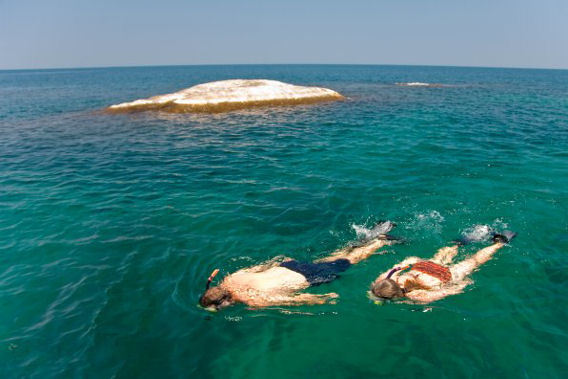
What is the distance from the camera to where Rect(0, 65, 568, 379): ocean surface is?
8828mm

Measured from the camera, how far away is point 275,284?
10828 mm

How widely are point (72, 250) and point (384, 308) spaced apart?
1305 cm

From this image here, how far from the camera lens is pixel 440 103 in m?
51.6

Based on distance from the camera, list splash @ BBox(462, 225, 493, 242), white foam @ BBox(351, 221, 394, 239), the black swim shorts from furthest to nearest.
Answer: white foam @ BBox(351, 221, 394, 239) < splash @ BBox(462, 225, 493, 242) < the black swim shorts

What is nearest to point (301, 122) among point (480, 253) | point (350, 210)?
point (350, 210)

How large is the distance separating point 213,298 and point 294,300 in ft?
9.06

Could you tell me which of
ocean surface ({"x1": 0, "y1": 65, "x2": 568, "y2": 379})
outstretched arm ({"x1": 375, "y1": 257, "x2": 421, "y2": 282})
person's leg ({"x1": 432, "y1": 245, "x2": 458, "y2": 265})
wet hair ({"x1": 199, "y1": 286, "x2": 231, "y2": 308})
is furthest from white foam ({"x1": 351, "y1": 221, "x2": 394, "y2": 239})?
wet hair ({"x1": 199, "y1": 286, "x2": 231, "y2": 308})

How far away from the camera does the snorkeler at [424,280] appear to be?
10.5 m

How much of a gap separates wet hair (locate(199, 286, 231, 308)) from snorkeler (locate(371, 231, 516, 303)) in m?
5.21

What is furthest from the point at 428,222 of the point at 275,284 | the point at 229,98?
the point at 229,98

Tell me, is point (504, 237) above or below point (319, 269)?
above

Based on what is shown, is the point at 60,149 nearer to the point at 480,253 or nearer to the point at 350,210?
the point at 350,210

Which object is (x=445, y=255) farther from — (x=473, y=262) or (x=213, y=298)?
(x=213, y=298)

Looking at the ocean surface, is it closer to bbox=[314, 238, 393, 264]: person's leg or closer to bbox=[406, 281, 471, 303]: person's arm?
bbox=[406, 281, 471, 303]: person's arm
